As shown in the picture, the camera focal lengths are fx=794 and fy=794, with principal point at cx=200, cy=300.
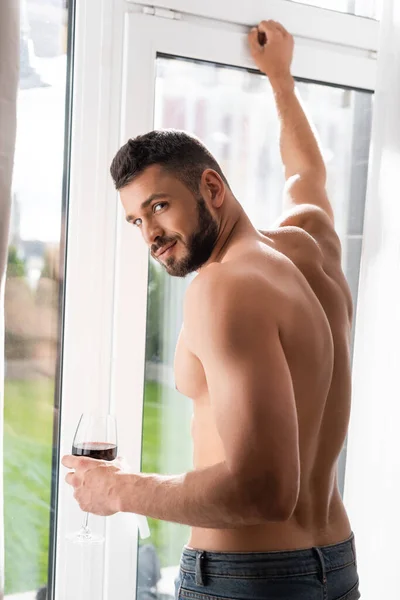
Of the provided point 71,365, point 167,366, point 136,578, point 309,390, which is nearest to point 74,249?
point 71,365

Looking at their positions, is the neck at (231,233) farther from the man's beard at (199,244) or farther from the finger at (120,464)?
the finger at (120,464)

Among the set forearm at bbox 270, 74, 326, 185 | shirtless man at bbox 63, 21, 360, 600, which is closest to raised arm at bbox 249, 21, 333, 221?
forearm at bbox 270, 74, 326, 185

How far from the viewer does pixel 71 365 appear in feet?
6.40

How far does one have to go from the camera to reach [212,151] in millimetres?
2129

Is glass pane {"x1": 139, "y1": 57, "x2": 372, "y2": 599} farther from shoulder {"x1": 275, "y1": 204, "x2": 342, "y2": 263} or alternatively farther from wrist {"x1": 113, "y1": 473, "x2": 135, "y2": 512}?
wrist {"x1": 113, "y1": 473, "x2": 135, "y2": 512}

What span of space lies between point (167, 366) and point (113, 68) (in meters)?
0.77

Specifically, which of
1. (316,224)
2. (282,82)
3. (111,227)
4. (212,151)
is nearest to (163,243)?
(111,227)

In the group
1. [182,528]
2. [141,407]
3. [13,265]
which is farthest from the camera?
[182,528]

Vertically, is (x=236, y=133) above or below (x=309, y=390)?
above

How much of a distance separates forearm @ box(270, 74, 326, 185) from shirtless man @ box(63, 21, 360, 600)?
1.21 ft

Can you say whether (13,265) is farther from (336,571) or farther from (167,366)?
(336,571)

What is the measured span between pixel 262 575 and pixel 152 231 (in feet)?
2.32

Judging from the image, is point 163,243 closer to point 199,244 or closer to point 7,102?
point 199,244

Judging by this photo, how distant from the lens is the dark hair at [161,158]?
1.58 metres
